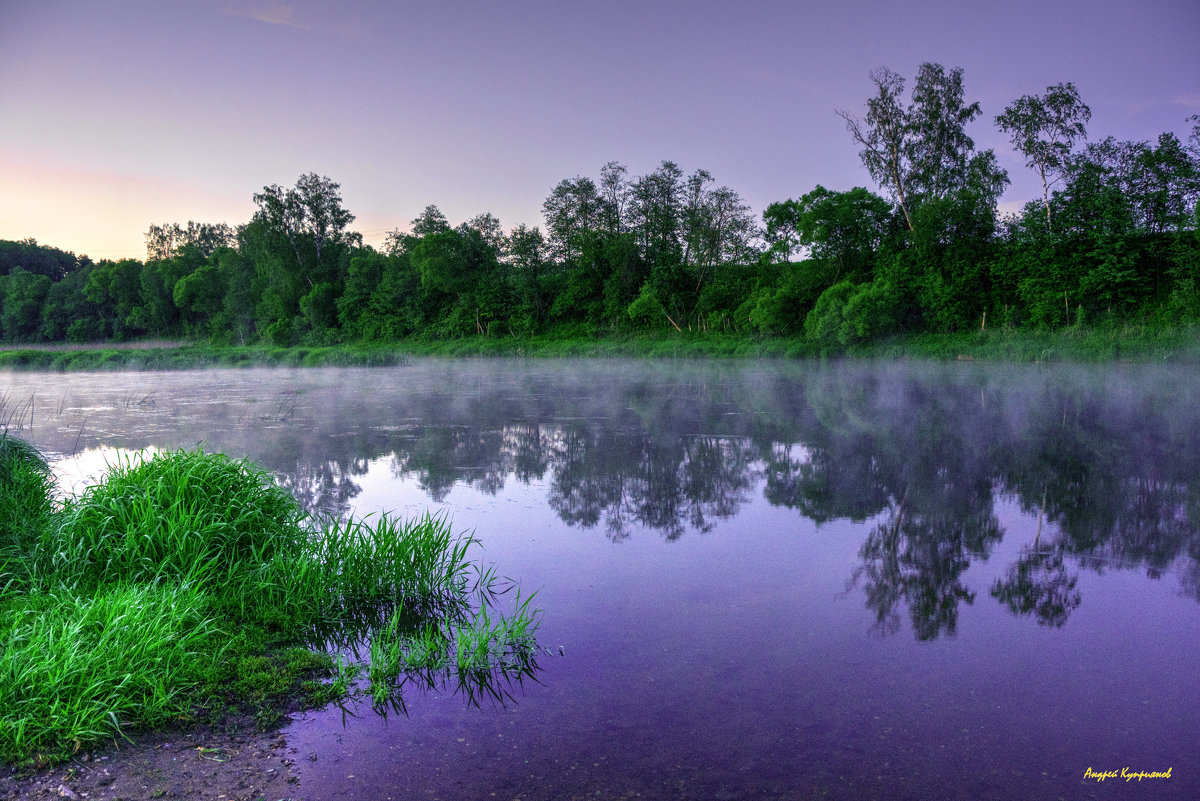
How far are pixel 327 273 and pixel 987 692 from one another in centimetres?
5961

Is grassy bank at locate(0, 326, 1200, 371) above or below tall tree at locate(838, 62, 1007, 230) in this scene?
below

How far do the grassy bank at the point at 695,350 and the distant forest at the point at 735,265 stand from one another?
1012 mm

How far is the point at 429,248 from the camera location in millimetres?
50312

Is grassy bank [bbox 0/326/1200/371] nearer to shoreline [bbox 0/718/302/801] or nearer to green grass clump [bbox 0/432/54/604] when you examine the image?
shoreline [bbox 0/718/302/801]

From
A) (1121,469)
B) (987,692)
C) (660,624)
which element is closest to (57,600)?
(660,624)

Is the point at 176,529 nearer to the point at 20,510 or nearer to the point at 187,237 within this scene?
the point at 20,510

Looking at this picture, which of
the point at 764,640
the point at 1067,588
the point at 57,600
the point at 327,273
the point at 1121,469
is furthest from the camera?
the point at 327,273

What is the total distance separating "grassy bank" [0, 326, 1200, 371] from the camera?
26.2 m

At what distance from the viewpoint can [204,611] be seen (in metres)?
4.24

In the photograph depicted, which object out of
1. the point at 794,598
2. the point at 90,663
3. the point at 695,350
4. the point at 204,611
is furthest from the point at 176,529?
the point at 695,350

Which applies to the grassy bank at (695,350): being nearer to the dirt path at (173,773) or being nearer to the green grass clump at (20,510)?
the dirt path at (173,773)

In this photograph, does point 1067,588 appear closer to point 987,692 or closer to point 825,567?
point 825,567

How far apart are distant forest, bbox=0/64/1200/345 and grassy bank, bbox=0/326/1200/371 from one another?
3.32ft

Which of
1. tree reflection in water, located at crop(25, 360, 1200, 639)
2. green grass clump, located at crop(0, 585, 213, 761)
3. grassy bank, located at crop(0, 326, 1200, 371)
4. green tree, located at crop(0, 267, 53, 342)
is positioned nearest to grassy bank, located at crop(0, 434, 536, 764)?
green grass clump, located at crop(0, 585, 213, 761)
